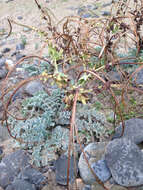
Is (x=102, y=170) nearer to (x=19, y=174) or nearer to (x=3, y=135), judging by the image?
(x=19, y=174)

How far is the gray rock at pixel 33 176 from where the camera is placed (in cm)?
133

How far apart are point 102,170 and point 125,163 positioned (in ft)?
0.50

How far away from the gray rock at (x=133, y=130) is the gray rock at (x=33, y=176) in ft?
1.79

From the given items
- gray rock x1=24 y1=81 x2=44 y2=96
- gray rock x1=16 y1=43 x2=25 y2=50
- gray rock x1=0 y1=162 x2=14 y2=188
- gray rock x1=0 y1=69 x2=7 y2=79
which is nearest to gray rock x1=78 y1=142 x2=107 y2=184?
gray rock x1=0 y1=162 x2=14 y2=188

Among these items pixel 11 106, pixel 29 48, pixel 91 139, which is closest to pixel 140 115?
pixel 91 139

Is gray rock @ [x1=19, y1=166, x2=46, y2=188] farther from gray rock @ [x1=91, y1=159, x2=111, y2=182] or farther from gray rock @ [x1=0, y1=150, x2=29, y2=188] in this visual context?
gray rock @ [x1=91, y1=159, x2=111, y2=182]

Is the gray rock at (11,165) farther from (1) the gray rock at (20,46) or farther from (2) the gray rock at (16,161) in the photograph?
(1) the gray rock at (20,46)

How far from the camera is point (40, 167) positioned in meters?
1.46

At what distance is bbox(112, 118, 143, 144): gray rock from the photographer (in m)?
1.40

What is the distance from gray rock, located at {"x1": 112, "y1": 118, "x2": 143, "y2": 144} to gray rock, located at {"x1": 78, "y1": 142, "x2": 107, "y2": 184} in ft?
0.50

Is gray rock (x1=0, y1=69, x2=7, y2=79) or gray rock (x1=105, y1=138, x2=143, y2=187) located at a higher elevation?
gray rock (x1=0, y1=69, x2=7, y2=79)

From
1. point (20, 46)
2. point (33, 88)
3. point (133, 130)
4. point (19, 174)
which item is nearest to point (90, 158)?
point (133, 130)

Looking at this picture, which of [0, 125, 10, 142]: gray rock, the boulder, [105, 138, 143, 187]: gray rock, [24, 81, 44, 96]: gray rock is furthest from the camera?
[24, 81, 44, 96]: gray rock

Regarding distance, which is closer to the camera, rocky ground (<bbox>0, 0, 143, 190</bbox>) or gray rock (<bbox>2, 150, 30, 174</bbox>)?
rocky ground (<bbox>0, 0, 143, 190</bbox>)
